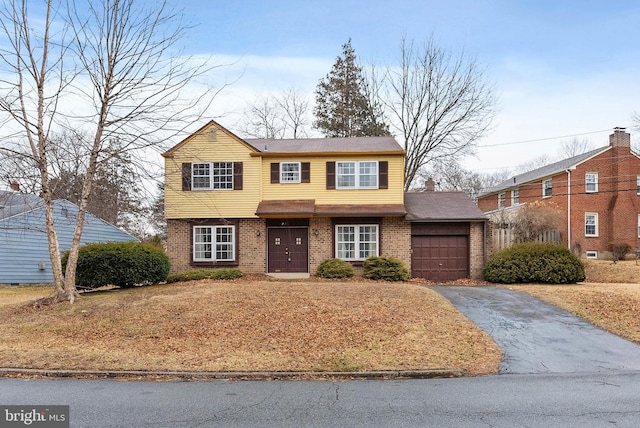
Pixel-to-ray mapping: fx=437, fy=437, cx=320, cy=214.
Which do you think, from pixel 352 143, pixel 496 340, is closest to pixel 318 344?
pixel 496 340

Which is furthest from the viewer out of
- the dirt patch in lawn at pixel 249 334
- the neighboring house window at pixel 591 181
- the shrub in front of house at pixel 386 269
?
the neighboring house window at pixel 591 181

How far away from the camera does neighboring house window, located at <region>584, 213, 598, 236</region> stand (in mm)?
28266

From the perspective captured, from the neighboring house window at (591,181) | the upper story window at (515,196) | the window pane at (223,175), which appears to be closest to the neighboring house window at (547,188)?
the neighboring house window at (591,181)

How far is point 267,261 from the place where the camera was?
62.2 ft

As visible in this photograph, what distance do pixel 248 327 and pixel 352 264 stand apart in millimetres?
9951

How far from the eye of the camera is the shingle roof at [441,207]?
60.8 ft

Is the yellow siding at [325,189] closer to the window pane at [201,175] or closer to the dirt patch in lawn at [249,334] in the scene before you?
the window pane at [201,175]

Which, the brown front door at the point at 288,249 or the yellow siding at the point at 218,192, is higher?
the yellow siding at the point at 218,192

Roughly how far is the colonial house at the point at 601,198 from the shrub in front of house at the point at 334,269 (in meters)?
14.3

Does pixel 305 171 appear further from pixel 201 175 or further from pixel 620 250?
pixel 620 250

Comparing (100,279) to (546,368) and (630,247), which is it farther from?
(630,247)

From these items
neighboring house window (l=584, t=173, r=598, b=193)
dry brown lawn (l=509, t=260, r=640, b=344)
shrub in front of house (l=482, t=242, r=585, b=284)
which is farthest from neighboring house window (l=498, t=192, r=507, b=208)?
dry brown lawn (l=509, t=260, r=640, b=344)

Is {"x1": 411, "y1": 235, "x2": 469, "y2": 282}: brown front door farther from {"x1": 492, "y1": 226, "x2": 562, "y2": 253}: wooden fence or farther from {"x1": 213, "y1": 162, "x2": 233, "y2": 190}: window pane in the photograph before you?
{"x1": 213, "y1": 162, "x2": 233, "y2": 190}: window pane

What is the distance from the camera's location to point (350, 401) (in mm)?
5551
